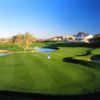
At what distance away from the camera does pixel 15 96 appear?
16.0 meters

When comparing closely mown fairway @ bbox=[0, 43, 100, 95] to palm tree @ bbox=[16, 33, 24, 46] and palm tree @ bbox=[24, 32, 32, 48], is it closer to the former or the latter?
palm tree @ bbox=[24, 32, 32, 48]

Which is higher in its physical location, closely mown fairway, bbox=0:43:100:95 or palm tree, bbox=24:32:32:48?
palm tree, bbox=24:32:32:48

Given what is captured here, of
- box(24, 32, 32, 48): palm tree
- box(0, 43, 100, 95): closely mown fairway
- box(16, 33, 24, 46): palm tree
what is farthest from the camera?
box(16, 33, 24, 46): palm tree

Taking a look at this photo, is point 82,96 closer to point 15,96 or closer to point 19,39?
point 15,96

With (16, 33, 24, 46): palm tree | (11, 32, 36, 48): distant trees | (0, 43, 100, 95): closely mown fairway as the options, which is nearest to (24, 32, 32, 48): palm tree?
(11, 32, 36, 48): distant trees

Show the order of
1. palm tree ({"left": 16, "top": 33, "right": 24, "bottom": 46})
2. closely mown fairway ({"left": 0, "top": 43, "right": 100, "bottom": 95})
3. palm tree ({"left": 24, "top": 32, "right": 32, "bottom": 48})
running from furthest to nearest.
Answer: palm tree ({"left": 16, "top": 33, "right": 24, "bottom": 46}) → palm tree ({"left": 24, "top": 32, "right": 32, "bottom": 48}) → closely mown fairway ({"left": 0, "top": 43, "right": 100, "bottom": 95})

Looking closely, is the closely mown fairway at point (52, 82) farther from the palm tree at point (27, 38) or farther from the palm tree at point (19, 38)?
the palm tree at point (19, 38)

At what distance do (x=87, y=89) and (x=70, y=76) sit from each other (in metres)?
4.93

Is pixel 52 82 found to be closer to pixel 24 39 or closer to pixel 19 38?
pixel 24 39

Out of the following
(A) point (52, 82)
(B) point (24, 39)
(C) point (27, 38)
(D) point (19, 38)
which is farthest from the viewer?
(D) point (19, 38)

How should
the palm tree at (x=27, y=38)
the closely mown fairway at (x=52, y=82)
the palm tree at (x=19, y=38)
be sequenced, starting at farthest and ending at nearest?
the palm tree at (x=19, y=38)
the palm tree at (x=27, y=38)
the closely mown fairway at (x=52, y=82)

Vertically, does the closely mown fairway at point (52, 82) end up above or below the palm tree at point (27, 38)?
below

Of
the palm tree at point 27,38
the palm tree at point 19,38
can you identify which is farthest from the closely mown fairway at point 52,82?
the palm tree at point 19,38

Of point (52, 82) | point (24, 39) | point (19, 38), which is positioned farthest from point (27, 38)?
point (52, 82)
